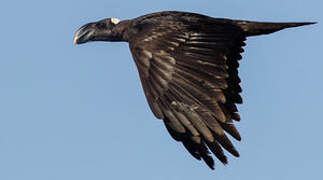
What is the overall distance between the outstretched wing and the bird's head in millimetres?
2048

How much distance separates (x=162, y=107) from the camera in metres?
10.9

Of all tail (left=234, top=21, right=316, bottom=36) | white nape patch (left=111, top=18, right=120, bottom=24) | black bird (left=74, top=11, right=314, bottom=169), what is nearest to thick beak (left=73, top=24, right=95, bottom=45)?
white nape patch (left=111, top=18, right=120, bottom=24)

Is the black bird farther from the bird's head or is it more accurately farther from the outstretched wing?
the bird's head

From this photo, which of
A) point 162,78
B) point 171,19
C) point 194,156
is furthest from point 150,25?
point 194,156

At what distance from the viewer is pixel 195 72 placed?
1128cm

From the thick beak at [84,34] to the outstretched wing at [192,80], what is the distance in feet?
7.63

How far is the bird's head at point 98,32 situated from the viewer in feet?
46.9

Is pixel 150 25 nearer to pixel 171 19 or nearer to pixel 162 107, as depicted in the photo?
pixel 171 19

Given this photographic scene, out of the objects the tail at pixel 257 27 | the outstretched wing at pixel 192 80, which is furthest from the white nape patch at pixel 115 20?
the tail at pixel 257 27

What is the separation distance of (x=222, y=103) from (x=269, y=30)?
1.93m

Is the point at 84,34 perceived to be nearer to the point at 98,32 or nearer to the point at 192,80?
the point at 98,32

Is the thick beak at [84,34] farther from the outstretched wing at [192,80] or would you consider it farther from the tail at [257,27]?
the tail at [257,27]

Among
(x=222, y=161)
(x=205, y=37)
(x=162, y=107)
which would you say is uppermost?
(x=205, y=37)

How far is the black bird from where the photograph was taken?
10836 millimetres
